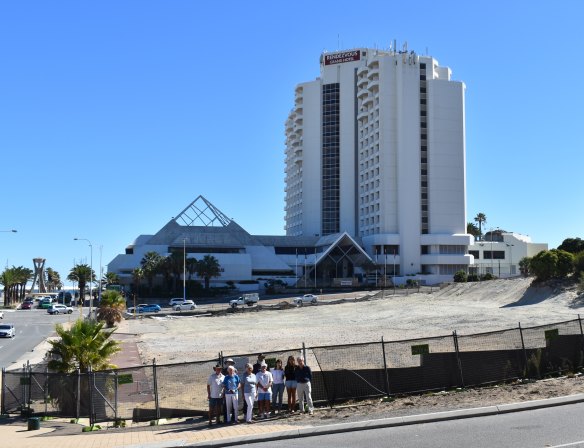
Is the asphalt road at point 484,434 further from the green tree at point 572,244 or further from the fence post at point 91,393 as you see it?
the green tree at point 572,244

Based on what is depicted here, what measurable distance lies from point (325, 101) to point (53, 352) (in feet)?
430

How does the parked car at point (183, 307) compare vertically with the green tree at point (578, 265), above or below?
below

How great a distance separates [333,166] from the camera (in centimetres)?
14762

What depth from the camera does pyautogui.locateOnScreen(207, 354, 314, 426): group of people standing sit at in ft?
54.9

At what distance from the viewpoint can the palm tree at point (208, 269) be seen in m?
111

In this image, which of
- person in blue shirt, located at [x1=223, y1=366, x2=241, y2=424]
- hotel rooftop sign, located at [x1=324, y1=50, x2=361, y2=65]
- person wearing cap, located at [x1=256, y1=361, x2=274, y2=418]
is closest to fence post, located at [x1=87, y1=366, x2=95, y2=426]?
person in blue shirt, located at [x1=223, y1=366, x2=241, y2=424]

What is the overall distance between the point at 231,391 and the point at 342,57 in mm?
137792

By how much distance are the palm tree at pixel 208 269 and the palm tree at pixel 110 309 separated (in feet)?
157

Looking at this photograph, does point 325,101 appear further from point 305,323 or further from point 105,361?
point 105,361

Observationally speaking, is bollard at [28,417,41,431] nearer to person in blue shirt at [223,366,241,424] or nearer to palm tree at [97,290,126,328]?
person in blue shirt at [223,366,241,424]

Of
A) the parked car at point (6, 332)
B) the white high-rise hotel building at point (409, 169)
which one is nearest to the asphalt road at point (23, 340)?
the parked car at point (6, 332)

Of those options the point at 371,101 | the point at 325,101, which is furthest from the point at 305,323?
the point at 325,101

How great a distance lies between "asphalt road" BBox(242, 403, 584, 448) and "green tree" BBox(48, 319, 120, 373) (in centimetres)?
955

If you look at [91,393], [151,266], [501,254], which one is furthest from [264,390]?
[501,254]
